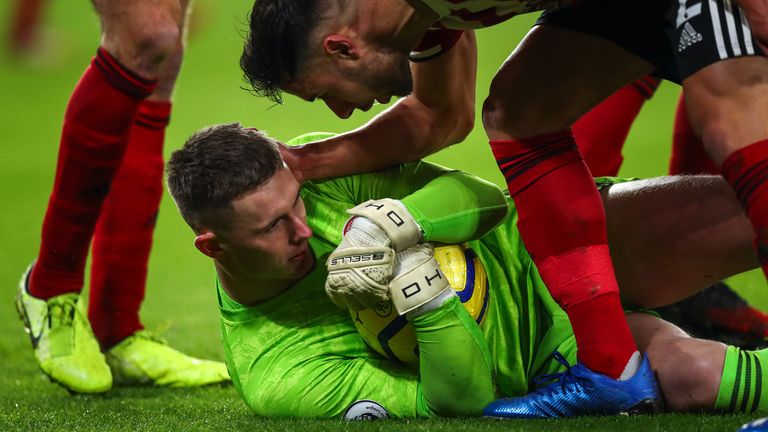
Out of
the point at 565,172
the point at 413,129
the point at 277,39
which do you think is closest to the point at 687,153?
the point at 413,129

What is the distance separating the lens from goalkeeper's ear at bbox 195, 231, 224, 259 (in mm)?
2600

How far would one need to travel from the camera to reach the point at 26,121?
9.14m

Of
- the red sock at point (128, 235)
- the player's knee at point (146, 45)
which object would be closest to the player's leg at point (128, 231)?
the red sock at point (128, 235)

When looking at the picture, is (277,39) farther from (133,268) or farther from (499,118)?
(133,268)

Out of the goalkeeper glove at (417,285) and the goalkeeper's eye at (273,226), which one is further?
the goalkeeper's eye at (273,226)

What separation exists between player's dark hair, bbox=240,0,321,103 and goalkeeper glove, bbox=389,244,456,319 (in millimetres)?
479

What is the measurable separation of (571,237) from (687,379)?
406mm

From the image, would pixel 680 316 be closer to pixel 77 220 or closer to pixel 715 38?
pixel 715 38

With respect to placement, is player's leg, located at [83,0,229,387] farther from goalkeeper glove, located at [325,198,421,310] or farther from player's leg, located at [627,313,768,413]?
player's leg, located at [627,313,768,413]

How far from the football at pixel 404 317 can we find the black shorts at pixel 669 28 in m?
0.60

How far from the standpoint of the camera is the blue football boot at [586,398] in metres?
2.40

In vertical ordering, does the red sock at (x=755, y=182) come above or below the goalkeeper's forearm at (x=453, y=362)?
above

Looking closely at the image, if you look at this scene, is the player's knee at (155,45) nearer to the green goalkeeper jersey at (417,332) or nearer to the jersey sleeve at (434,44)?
the green goalkeeper jersey at (417,332)

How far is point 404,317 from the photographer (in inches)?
101
